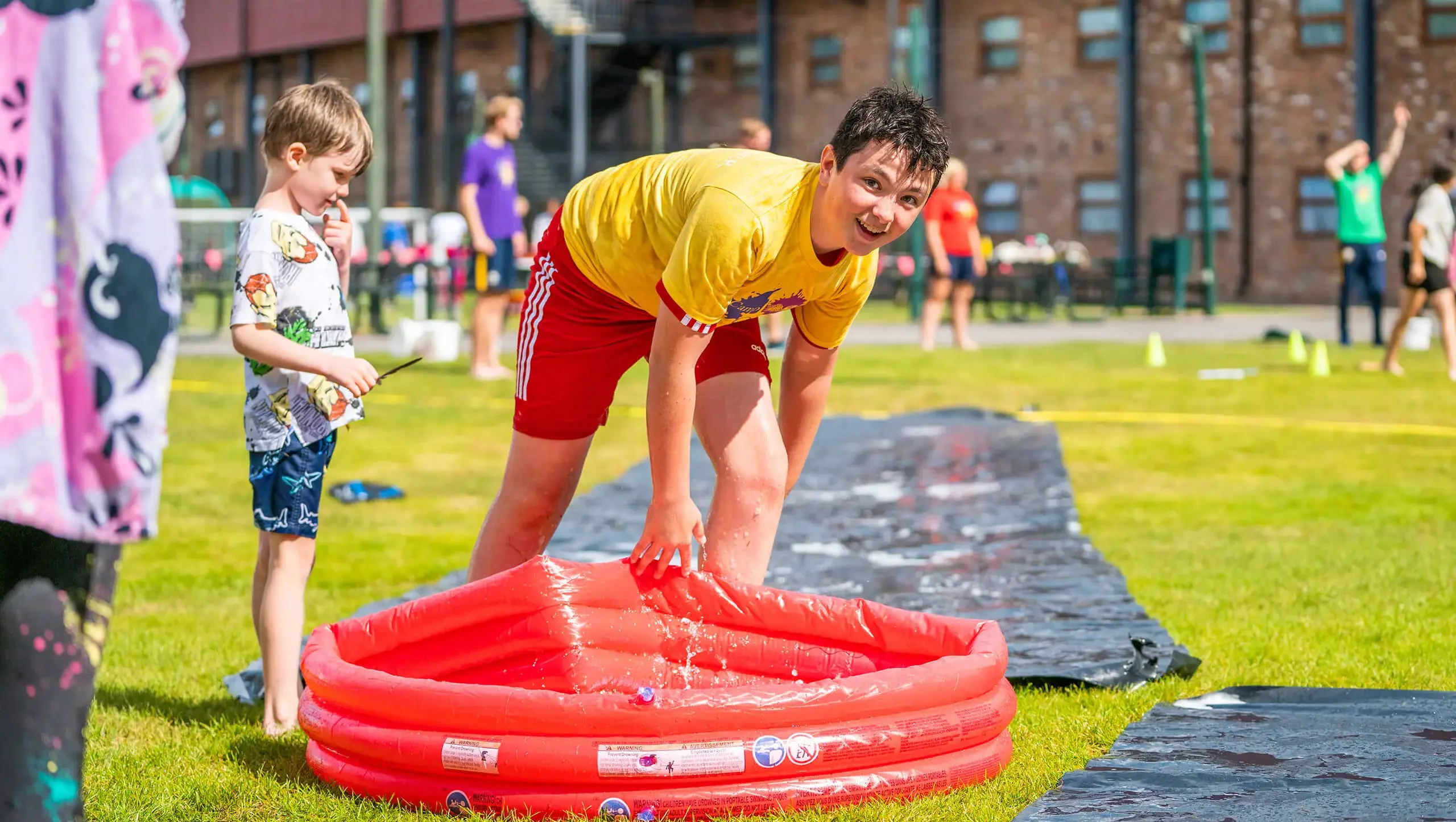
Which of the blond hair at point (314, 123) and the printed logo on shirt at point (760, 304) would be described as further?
the blond hair at point (314, 123)

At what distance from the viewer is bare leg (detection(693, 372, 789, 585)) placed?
13.2ft

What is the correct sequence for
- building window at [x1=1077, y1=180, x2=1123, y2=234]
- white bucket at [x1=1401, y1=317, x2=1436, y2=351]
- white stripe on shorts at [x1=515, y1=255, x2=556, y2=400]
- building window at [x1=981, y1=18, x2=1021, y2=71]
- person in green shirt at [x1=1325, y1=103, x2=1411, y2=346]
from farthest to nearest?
building window at [x1=981, y1=18, x2=1021, y2=71]
building window at [x1=1077, y1=180, x2=1123, y2=234]
person in green shirt at [x1=1325, y1=103, x2=1411, y2=346]
white bucket at [x1=1401, y1=317, x2=1436, y2=351]
white stripe on shorts at [x1=515, y1=255, x2=556, y2=400]

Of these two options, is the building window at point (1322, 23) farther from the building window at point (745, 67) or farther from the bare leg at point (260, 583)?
the bare leg at point (260, 583)

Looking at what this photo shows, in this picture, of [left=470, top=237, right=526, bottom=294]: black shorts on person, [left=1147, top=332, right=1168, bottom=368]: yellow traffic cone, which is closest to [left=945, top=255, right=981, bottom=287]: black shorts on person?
[left=1147, top=332, right=1168, bottom=368]: yellow traffic cone

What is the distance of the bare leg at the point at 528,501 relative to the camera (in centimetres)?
426

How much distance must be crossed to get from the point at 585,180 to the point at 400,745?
1676 mm

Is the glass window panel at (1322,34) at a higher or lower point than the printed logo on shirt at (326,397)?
higher

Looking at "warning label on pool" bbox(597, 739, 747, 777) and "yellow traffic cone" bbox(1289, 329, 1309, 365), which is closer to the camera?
"warning label on pool" bbox(597, 739, 747, 777)

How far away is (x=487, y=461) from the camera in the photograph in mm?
8914

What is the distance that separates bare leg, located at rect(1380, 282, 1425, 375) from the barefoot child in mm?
10838

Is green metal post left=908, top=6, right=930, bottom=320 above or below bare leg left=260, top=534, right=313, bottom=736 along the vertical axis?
above

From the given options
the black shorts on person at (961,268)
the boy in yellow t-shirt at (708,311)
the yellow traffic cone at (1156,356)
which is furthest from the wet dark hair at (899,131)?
Result: the black shorts on person at (961,268)

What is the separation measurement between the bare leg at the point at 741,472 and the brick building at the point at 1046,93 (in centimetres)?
2882

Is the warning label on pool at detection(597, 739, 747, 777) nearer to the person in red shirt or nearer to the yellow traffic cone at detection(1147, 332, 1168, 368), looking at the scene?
the yellow traffic cone at detection(1147, 332, 1168, 368)
